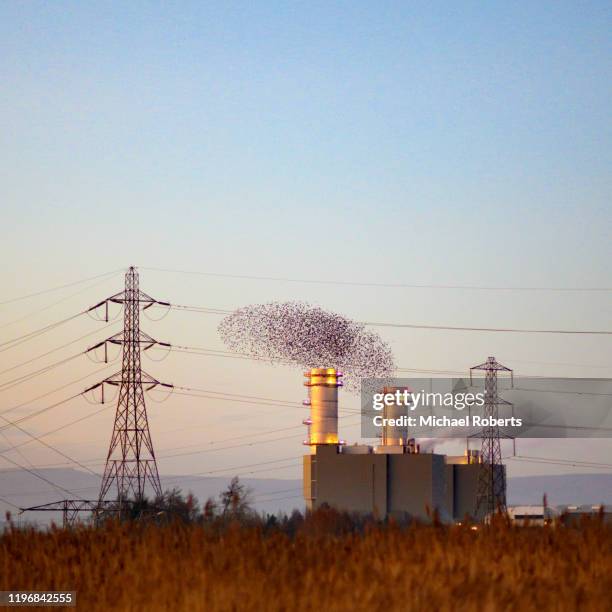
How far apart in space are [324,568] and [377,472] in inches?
4306

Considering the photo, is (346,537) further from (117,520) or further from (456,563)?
(117,520)

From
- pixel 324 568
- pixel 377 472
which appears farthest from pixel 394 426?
pixel 324 568

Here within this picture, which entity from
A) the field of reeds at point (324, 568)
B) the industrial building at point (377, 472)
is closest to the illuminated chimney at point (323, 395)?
the industrial building at point (377, 472)

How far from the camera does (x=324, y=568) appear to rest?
11625 mm

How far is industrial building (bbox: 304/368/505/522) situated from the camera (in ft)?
388

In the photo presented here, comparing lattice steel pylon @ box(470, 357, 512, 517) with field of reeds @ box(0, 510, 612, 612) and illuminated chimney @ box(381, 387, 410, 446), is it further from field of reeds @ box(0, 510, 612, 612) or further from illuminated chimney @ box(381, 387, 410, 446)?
field of reeds @ box(0, 510, 612, 612)

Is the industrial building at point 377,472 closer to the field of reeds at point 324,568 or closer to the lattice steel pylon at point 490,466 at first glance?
the lattice steel pylon at point 490,466

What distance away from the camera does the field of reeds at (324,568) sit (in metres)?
10.2

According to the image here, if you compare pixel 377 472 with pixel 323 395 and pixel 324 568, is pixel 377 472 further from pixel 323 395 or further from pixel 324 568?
pixel 324 568

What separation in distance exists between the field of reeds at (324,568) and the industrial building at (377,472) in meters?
101

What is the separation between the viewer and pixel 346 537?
1320 centimetres

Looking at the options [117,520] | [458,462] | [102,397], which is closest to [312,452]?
[458,462]

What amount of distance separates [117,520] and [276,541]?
367cm

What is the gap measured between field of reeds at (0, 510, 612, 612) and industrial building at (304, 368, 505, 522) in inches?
3994
